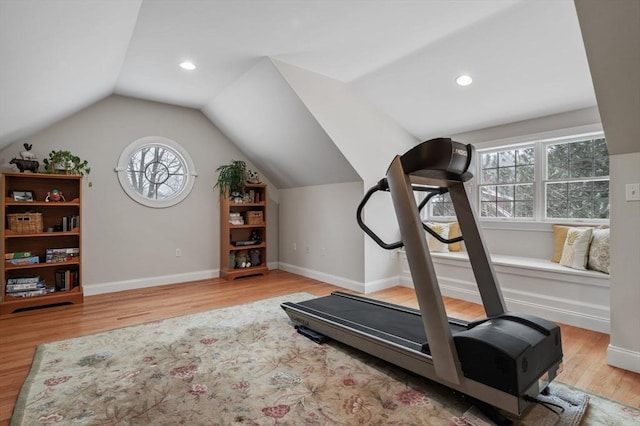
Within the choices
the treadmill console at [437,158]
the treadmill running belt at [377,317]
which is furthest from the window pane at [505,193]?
the treadmill console at [437,158]

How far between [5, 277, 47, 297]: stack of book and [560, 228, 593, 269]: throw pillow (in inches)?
212

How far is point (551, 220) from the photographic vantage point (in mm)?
3682

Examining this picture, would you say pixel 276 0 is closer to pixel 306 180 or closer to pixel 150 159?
pixel 306 180

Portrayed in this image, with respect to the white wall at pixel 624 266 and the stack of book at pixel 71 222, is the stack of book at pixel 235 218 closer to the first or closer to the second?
the stack of book at pixel 71 222

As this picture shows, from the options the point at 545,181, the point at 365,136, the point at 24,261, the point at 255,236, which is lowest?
the point at 24,261

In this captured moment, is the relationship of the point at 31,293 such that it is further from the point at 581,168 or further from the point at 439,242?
the point at 581,168

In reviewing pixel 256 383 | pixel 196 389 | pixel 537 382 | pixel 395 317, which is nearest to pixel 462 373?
pixel 537 382

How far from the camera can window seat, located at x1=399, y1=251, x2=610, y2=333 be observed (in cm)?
287

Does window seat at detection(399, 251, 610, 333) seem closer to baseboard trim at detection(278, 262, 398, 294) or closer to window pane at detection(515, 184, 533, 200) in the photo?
window pane at detection(515, 184, 533, 200)

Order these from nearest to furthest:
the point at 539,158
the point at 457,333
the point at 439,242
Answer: the point at 457,333
the point at 539,158
the point at 439,242

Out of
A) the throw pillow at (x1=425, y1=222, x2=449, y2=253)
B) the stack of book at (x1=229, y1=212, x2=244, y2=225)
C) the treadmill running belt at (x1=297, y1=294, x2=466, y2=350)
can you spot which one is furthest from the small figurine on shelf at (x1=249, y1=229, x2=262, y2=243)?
the throw pillow at (x1=425, y1=222, x2=449, y2=253)

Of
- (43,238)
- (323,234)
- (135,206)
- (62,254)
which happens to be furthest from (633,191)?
(43,238)

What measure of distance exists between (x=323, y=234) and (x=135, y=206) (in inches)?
102

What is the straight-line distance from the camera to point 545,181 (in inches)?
149
